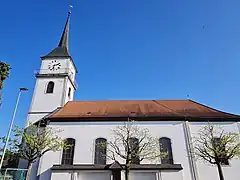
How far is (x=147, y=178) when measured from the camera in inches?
689

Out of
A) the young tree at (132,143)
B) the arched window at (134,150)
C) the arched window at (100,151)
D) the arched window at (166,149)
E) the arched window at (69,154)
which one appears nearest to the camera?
the arched window at (134,150)

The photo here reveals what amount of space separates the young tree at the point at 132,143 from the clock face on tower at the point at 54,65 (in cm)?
1287

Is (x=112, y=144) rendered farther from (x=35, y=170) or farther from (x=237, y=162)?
(x=237, y=162)

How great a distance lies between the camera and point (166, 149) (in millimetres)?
19297

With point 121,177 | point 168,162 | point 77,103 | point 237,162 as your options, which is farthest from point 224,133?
point 77,103

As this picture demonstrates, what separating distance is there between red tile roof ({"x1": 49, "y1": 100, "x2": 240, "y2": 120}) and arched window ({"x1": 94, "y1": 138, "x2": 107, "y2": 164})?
9.11ft

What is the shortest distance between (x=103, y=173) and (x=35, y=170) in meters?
6.80

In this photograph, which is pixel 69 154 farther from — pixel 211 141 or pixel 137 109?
pixel 211 141

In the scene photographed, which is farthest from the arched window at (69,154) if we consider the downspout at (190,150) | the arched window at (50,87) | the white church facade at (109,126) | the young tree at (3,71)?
the downspout at (190,150)

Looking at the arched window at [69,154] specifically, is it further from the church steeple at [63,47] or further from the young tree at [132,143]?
the church steeple at [63,47]

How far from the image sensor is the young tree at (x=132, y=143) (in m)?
18.3

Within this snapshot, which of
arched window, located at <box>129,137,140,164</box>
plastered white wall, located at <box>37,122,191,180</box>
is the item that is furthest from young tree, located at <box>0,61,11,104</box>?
arched window, located at <box>129,137,140,164</box>

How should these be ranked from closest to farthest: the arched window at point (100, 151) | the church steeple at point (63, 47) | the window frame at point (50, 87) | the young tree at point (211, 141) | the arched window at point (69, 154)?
the young tree at point (211, 141) → the arched window at point (100, 151) → the arched window at point (69, 154) → the window frame at point (50, 87) → the church steeple at point (63, 47)

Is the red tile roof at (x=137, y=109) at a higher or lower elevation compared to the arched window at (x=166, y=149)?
higher
